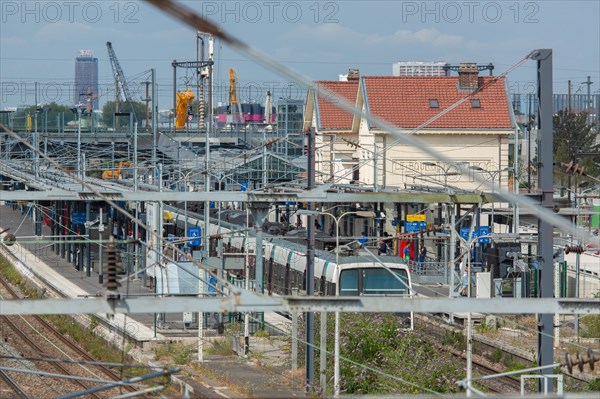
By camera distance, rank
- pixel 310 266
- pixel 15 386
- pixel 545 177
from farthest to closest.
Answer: pixel 15 386, pixel 310 266, pixel 545 177

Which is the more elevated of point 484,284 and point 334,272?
point 334,272

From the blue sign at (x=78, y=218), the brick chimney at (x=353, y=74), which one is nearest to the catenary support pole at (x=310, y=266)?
the blue sign at (x=78, y=218)

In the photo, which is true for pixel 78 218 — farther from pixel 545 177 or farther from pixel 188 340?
pixel 545 177

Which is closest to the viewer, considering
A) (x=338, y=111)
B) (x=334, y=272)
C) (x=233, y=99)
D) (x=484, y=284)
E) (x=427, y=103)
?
(x=334, y=272)

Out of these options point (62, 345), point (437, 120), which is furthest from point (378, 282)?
point (437, 120)

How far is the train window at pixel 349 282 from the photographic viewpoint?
2034 centimetres

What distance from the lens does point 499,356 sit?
19188 mm

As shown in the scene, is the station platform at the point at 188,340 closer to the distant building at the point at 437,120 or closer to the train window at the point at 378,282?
the train window at the point at 378,282

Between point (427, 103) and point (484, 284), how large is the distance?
46.9ft

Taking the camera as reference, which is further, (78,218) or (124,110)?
(124,110)

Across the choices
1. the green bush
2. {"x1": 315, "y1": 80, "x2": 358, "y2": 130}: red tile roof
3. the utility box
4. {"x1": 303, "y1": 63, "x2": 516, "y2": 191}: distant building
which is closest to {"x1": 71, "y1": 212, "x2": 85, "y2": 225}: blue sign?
{"x1": 303, "y1": 63, "x2": 516, "y2": 191}: distant building

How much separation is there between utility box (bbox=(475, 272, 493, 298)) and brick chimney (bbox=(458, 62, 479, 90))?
14891 millimetres

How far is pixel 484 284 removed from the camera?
72.4 ft

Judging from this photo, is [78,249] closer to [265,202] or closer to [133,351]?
[133,351]
